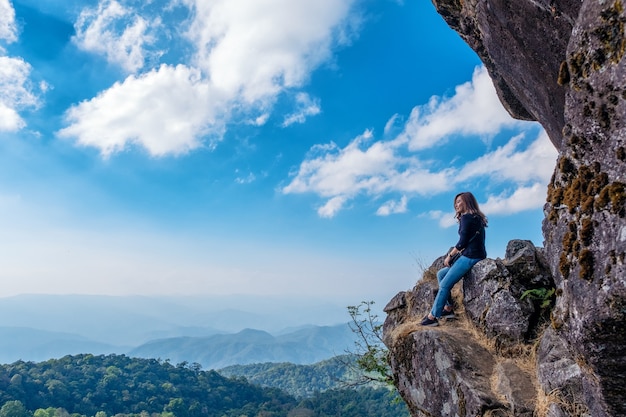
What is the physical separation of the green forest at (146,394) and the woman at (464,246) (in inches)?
3452

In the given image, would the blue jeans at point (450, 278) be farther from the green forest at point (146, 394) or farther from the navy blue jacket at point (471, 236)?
the green forest at point (146, 394)

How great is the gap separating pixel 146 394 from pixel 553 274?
131 m

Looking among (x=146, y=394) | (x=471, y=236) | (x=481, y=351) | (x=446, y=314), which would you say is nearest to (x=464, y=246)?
(x=471, y=236)

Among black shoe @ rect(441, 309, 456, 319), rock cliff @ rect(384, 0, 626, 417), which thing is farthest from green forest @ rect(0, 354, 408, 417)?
rock cliff @ rect(384, 0, 626, 417)

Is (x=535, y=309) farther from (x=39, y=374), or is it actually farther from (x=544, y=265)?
(x=39, y=374)

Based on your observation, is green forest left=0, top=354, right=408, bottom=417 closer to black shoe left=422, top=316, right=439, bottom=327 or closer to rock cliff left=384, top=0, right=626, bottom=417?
black shoe left=422, top=316, right=439, bottom=327

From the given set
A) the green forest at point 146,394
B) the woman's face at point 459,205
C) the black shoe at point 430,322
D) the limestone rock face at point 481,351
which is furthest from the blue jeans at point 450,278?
the green forest at point 146,394

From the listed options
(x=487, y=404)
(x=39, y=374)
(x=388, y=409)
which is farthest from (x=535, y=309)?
(x=39, y=374)

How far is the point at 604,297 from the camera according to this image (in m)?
4.32

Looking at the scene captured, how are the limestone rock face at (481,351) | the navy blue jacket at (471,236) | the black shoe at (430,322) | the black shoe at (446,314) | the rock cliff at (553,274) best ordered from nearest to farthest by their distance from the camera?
the rock cliff at (553,274), the limestone rock face at (481,351), the navy blue jacket at (471,236), the black shoe at (430,322), the black shoe at (446,314)

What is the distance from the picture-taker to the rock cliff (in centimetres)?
445

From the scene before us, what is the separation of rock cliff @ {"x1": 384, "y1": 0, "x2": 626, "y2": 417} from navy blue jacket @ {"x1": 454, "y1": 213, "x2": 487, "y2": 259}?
36 cm

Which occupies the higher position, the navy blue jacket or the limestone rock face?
the navy blue jacket

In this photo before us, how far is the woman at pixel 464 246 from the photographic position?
27.0ft
